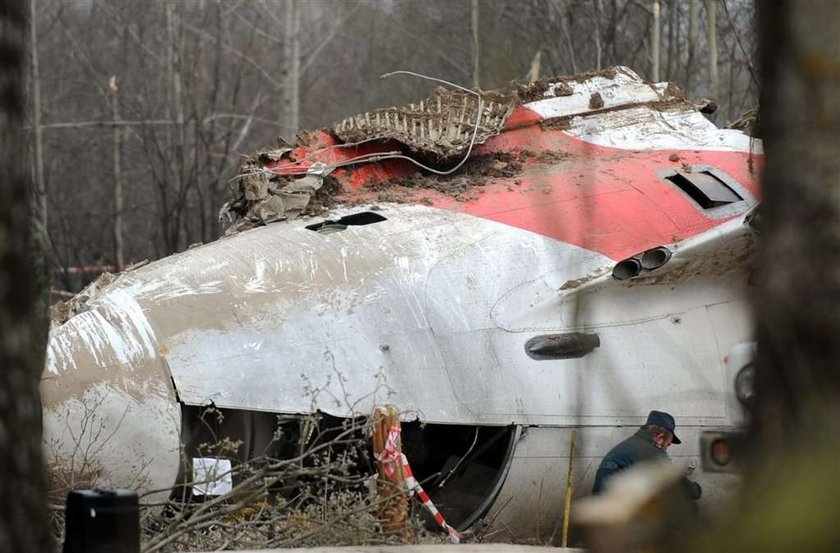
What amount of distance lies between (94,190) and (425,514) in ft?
90.5

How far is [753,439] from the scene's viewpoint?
2.02 metres

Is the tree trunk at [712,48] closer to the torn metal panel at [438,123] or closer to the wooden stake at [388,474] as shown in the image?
the torn metal panel at [438,123]

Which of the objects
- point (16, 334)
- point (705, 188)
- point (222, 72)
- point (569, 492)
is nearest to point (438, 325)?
point (569, 492)

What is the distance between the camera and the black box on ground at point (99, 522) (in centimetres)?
405

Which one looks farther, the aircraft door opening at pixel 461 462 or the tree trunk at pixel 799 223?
the aircraft door opening at pixel 461 462

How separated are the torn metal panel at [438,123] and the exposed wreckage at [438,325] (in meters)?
0.39

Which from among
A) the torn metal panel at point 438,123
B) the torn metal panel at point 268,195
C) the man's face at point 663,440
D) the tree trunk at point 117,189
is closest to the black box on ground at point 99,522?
the man's face at point 663,440

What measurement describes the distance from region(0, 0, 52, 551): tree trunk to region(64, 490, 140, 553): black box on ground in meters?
1.05

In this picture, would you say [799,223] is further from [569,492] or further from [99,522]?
[569,492]

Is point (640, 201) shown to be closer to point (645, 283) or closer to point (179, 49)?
point (645, 283)

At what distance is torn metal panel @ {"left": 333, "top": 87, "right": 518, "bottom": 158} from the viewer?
30.4 feet

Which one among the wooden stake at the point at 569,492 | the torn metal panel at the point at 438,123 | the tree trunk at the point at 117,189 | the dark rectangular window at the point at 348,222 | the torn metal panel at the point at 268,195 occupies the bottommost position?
the wooden stake at the point at 569,492

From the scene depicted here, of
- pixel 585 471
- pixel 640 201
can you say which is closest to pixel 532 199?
pixel 640 201

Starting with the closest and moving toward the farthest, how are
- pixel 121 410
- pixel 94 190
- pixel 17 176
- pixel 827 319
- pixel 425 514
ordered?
pixel 827 319 < pixel 17 176 < pixel 121 410 < pixel 425 514 < pixel 94 190
